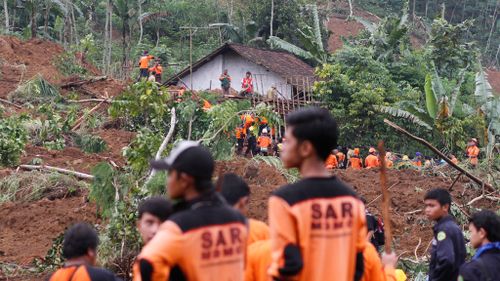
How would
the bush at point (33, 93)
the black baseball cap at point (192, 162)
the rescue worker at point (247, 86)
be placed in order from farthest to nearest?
the rescue worker at point (247, 86) < the bush at point (33, 93) < the black baseball cap at point (192, 162)

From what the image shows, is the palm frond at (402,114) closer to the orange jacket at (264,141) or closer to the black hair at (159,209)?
the orange jacket at (264,141)

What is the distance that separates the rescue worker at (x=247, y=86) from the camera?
27.3 meters

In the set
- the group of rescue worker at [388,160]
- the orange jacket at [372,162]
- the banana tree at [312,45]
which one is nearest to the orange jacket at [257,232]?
the group of rescue worker at [388,160]

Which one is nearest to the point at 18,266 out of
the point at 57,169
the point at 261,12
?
the point at 57,169

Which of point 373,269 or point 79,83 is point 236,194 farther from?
point 79,83

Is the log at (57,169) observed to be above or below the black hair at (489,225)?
above

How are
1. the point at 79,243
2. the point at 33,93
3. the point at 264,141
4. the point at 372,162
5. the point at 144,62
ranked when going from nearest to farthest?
1. the point at 79,243
2. the point at 372,162
3. the point at 264,141
4. the point at 33,93
5. the point at 144,62

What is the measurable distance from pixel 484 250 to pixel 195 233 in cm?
300

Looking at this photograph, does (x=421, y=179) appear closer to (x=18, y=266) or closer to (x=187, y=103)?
(x=187, y=103)

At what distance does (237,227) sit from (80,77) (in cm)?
2373

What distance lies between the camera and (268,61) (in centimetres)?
3008

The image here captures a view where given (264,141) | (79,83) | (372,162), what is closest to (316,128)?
(372,162)

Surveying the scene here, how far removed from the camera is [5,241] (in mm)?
12688

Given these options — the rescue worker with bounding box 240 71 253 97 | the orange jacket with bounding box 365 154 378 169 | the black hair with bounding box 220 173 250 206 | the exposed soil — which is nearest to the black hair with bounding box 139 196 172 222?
the black hair with bounding box 220 173 250 206
